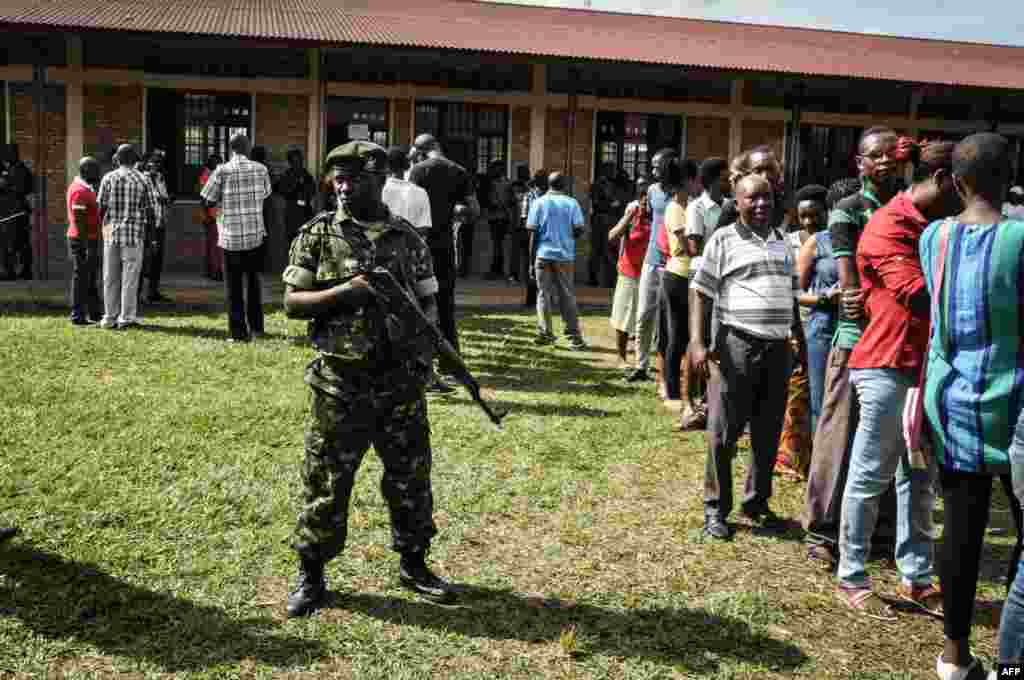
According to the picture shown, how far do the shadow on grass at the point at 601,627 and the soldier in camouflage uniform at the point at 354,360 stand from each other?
35 centimetres

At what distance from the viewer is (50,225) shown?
636 inches

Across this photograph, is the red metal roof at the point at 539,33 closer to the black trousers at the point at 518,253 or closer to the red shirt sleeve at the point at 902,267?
the black trousers at the point at 518,253

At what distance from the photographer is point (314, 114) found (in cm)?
1691

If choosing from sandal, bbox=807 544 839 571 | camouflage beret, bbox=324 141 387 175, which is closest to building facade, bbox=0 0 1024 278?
camouflage beret, bbox=324 141 387 175

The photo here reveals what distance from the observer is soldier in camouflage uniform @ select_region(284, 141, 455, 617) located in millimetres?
3797

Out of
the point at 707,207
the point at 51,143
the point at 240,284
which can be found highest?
the point at 51,143

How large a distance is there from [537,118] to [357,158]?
1458cm

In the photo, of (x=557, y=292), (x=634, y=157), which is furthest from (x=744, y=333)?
(x=634, y=157)

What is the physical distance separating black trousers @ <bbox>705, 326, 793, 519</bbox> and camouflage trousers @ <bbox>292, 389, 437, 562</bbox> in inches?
66.7

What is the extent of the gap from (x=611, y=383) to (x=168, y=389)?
366 centimetres

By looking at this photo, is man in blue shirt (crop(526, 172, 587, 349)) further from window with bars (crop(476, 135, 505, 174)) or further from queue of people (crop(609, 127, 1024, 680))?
window with bars (crop(476, 135, 505, 174))

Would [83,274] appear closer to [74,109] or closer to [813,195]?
[74,109]

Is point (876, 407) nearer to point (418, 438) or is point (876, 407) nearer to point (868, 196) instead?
point (868, 196)

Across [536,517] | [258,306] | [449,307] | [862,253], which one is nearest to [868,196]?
[862,253]
